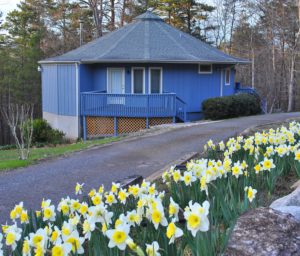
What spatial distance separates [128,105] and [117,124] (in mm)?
1231

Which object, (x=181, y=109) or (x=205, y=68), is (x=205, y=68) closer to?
(x=205, y=68)

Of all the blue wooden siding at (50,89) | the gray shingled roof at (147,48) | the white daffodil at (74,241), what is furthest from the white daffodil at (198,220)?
the blue wooden siding at (50,89)

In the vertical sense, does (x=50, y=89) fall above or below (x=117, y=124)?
above

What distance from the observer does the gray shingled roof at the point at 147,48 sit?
20359 mm

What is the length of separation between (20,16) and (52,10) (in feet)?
12.4

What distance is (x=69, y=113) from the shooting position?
21359 millimetres

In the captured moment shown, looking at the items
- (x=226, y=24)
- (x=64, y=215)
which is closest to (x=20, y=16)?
(x=226, y=24)

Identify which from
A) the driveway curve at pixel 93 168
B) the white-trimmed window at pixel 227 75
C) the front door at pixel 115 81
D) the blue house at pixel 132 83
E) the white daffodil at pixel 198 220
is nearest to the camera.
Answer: the white daffodil at pixel 198 220

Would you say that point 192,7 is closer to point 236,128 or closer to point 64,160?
point 236,128

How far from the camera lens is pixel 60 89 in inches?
869

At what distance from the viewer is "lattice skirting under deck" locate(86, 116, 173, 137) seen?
19.8m

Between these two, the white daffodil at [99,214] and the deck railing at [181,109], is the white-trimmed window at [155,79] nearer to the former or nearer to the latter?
the deck railing at [181,109]

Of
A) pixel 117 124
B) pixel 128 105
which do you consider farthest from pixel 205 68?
pixel 117 124

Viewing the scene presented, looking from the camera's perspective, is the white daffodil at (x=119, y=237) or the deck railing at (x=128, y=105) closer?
the white daffodil at (x=119, y=237)
